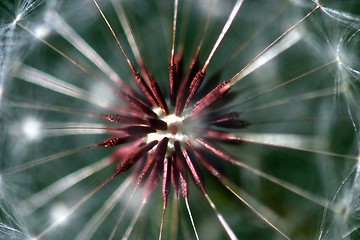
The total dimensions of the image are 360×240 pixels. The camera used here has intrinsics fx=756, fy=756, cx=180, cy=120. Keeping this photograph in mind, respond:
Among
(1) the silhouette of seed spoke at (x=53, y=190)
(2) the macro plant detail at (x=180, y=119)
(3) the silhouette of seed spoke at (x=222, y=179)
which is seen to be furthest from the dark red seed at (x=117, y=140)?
(1) the silhouette of seed spoke at (x=53, y=190)

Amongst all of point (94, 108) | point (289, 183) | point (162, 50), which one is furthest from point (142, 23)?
point (289, 183)

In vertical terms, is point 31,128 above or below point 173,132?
above

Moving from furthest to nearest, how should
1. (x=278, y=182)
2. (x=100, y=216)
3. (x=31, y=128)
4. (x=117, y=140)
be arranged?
(x=31, y=128)
(x=100, y=216)
(x=278, y=182)
(x=117, y=140)

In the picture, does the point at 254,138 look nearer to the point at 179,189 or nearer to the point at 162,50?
the point at 179,189

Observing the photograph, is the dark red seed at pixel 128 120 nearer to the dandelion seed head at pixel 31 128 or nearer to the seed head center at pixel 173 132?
the seed head center at pixel 173 132

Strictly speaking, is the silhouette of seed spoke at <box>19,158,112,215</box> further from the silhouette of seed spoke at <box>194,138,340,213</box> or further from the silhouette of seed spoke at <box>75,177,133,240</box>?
the silhouette of seed spoke at <box>194,138,340,213</box>

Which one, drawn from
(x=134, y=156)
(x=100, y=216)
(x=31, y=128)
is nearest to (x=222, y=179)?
(x=134, y=156)

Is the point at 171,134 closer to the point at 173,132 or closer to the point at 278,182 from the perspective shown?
the point at 173,132

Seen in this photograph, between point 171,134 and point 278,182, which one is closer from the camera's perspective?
point 171,134
